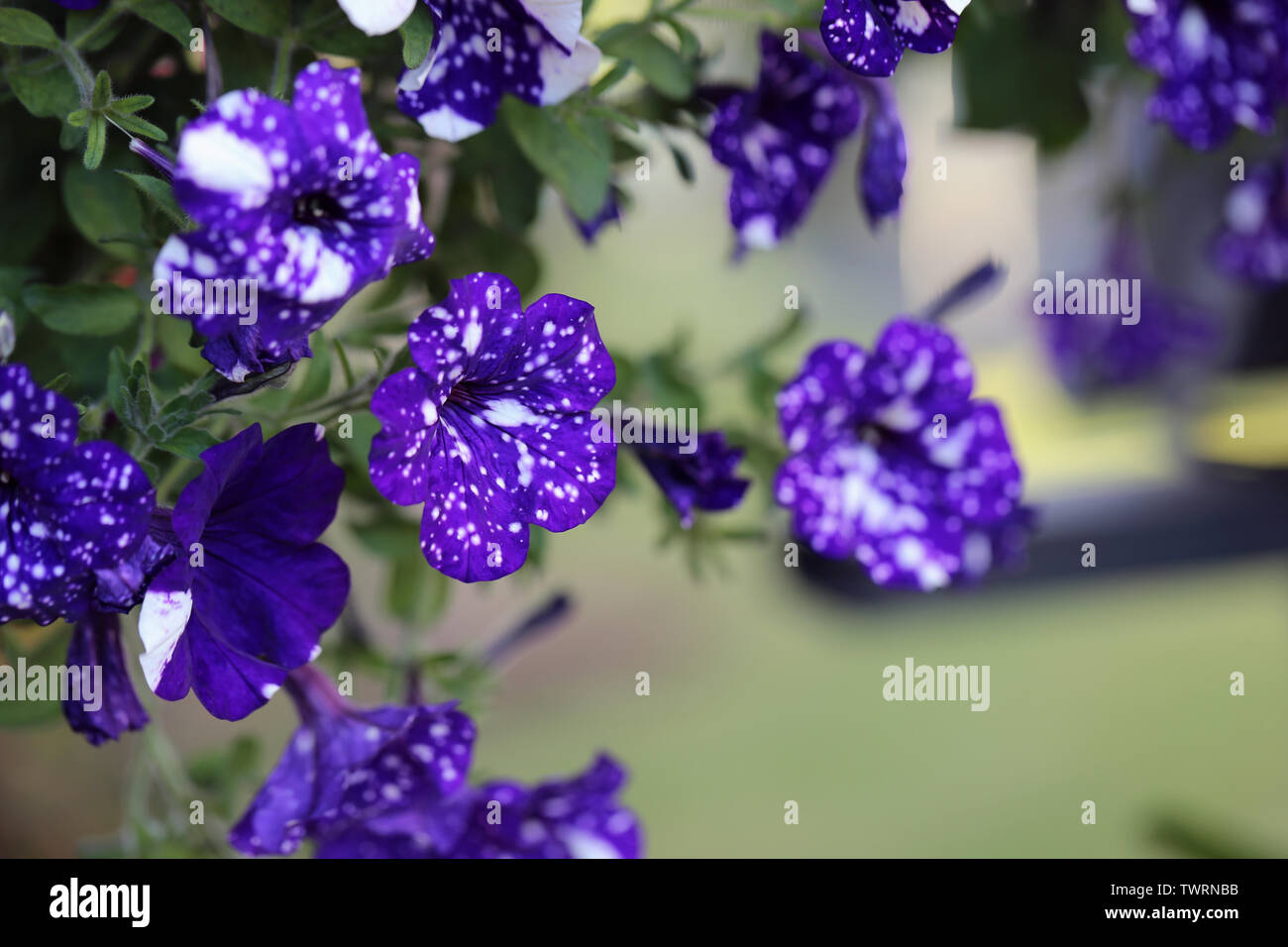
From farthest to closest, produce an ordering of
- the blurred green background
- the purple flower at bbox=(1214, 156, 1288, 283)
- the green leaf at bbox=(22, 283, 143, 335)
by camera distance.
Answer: the blurred green background, the purple flower at bbox=(1214, 156, 1288, 283), the green leaf at bbox=(22, 283, 143, 335)

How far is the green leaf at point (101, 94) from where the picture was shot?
0.80 feet

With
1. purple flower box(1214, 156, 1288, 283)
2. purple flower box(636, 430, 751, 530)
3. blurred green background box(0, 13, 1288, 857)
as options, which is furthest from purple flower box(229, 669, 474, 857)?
blurred green background box(0, 13, 1288, 857)

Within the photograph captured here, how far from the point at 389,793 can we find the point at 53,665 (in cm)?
14

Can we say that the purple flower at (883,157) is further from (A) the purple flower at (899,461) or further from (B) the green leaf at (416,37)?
(B) the green leaf at (416,37)

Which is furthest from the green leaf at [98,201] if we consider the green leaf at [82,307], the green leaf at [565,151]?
the green leaf at [565,151]

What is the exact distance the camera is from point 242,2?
0.27m

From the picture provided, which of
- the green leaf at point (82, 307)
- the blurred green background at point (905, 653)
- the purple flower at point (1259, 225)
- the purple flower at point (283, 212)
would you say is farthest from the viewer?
the blurred green background at point (905, 653)

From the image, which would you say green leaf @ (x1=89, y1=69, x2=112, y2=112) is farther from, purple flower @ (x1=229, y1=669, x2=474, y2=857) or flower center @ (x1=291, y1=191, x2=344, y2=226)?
purple flower @ (x1=229, y1=669, x2=474, y2=857)

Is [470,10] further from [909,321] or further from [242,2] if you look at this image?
[909,321]

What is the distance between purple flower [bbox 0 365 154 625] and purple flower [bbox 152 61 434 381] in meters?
0.04

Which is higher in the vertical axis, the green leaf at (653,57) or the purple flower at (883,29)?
the green leaf at (653,57)

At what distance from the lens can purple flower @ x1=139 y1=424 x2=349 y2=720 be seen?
26cm

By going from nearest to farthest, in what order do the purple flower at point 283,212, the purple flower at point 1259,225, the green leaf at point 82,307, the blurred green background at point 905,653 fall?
the purple flower at point 283,212 < the green leaf at point 82,307 < the purple flower at point 1259,225 < the blurred green background at point 905,653

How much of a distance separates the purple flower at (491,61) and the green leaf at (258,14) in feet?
0.13
